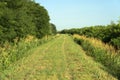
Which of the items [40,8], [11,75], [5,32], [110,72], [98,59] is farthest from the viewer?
[40,8]

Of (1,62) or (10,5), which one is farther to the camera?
(10,5)

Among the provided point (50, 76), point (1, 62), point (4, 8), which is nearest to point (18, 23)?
point (4, 8)

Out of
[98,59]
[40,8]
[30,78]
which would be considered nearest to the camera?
[30,78]

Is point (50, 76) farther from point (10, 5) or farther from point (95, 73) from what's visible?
point (10, 5)

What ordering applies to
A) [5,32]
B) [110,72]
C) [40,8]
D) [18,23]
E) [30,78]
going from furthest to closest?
[40,8] → [18,23] → [5,32] → [110,72] → [30,78]

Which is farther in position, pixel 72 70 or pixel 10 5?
pixel 10 5

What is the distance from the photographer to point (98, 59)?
22672 millimetres

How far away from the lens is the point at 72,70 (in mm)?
17359

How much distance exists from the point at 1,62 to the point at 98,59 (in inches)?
316

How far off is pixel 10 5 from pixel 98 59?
74.5 feet

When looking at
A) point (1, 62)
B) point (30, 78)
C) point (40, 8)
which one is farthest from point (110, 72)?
point (40, 8)

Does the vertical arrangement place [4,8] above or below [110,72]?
above

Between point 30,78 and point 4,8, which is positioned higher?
point 4,8

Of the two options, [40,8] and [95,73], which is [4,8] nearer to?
[95,73]
